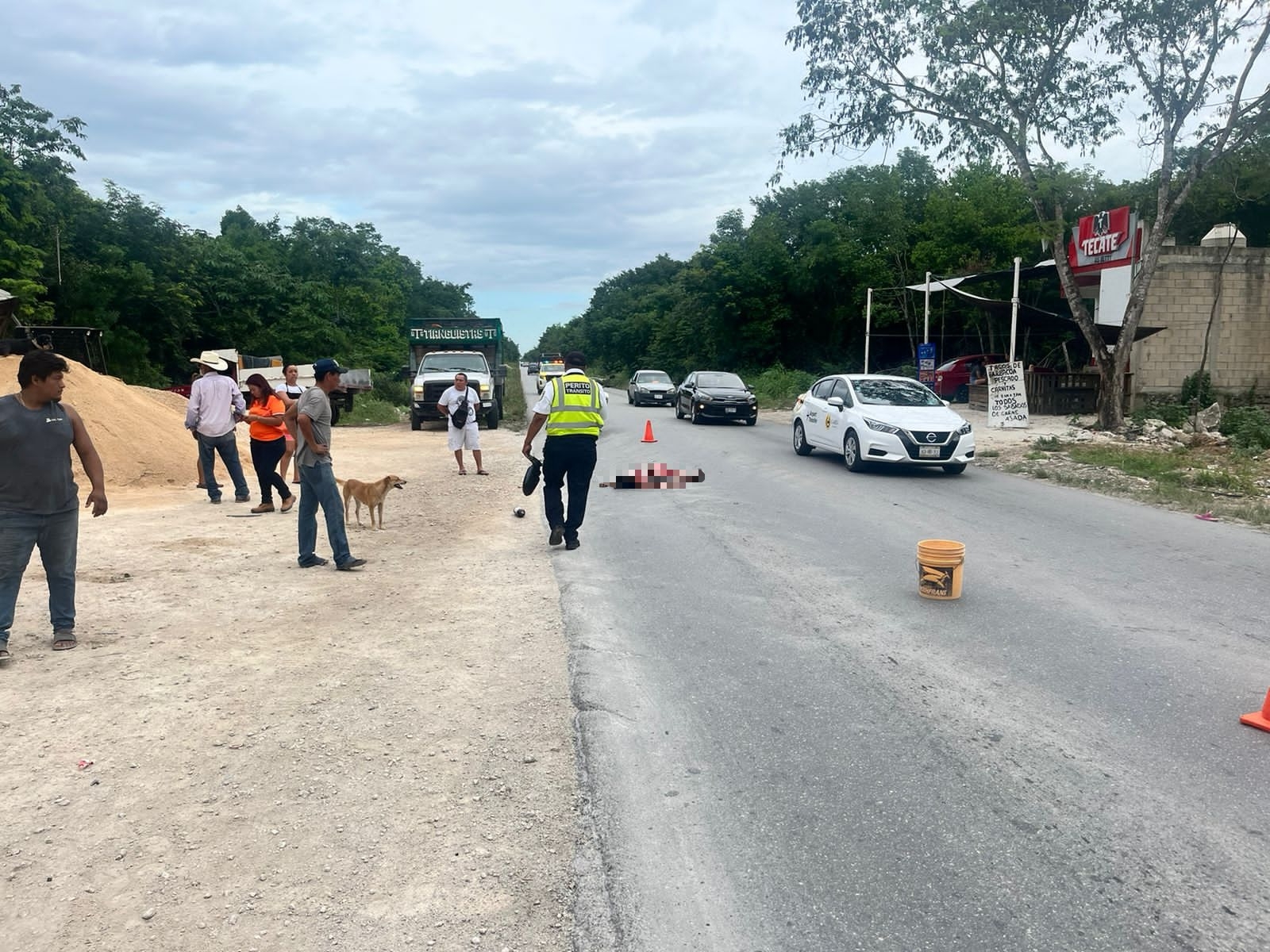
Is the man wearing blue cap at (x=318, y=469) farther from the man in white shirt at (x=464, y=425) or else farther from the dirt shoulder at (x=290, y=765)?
the man in white shirt at (x=464, y=425)

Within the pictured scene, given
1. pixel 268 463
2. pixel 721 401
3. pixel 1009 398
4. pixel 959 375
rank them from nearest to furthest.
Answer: pixel 268 463 < pixel 1009 398 < pixel 721 401 < pixel 959 375

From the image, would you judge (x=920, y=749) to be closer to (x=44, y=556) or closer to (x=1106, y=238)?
(x=44, y=556)

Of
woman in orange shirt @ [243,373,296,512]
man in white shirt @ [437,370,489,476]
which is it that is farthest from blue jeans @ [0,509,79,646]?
man in white shirt @ [437,370,489,476]

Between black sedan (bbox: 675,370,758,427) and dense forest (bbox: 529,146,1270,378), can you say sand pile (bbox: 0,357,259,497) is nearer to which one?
black sedan (bbox: 675,370,758,427)

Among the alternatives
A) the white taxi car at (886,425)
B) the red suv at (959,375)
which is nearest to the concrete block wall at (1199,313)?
the red suv at (959,375)

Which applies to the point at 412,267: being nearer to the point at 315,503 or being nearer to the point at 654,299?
the point at 654,299

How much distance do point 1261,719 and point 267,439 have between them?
380 inches

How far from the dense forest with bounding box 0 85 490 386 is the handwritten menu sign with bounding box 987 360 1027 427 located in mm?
26165

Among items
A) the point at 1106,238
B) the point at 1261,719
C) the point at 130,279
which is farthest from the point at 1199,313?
the point at 130,279

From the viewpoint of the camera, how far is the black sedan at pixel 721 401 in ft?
81.7

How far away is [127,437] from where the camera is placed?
14000 millimetres

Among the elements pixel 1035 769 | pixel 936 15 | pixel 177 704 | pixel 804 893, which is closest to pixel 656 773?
pixel 804 893

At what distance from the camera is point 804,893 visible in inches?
121

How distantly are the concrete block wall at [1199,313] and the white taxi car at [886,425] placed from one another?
12.3 m
